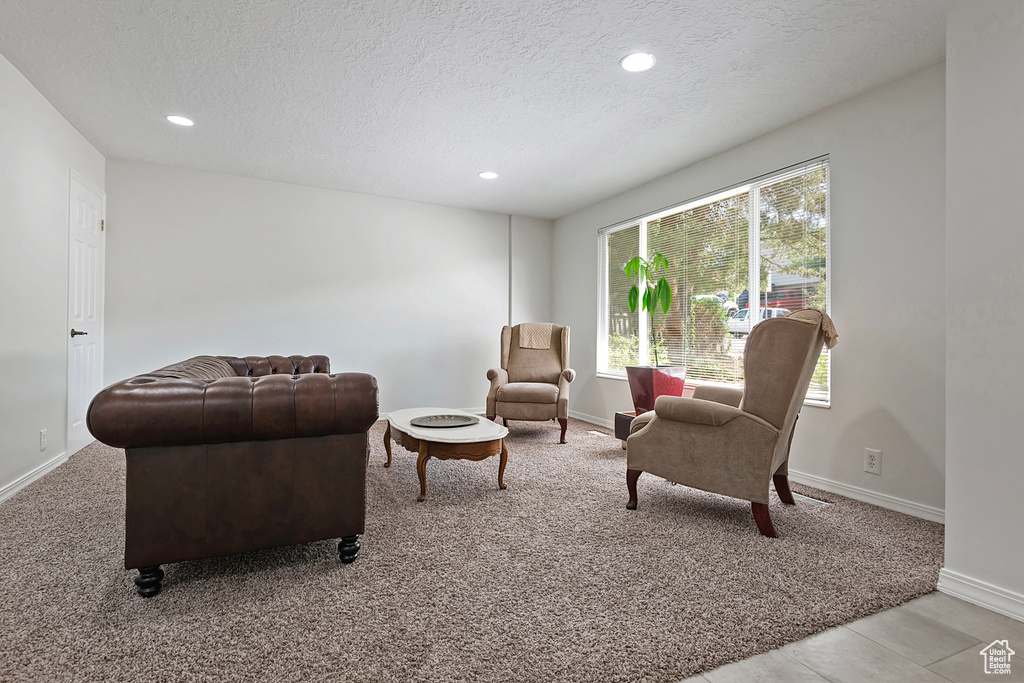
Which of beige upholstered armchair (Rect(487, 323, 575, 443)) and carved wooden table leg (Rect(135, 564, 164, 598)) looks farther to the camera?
beige upholstered armchair (Rect(487, 323, 575, 443))

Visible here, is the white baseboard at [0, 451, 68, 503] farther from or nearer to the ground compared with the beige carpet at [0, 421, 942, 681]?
farther from the ground

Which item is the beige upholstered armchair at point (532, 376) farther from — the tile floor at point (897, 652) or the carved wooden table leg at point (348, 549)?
the tile floor at point (897, 652)

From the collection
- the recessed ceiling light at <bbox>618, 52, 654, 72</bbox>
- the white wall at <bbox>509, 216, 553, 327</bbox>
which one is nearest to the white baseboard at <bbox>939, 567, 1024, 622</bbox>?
the recessed ceiling light at <bbox>618, 52, 654, 72</bbox>

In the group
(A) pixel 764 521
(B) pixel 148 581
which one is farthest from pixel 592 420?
(B) pixel 148 581

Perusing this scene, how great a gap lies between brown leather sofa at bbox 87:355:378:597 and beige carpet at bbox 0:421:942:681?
0.58 feet

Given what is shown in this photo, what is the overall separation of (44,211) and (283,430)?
2.88m

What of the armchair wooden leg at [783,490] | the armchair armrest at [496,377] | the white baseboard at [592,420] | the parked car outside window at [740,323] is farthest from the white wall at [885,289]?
the armchair armrest at [496,377]

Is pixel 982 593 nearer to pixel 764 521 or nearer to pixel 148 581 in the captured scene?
pixel 764 521

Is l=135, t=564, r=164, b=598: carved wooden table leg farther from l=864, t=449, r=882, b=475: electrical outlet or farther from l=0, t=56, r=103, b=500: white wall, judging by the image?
l=864, t=449, r=882, b=475: electrical outlet

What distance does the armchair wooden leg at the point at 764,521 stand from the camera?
2.27 metres

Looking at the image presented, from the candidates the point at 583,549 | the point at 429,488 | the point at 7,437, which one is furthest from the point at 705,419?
the point at 7,437

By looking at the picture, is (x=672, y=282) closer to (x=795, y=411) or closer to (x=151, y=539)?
(x=795, y=411)

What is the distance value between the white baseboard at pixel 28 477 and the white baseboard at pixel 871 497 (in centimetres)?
467

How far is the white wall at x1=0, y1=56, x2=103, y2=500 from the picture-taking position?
2783 millimetres
